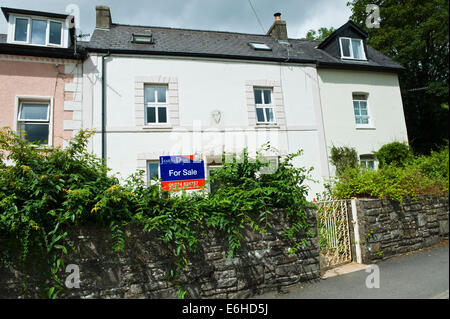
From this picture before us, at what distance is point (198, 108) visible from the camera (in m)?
9.16

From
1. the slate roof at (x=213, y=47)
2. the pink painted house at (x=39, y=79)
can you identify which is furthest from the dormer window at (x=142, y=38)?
the pink painted house at (x=39, y=79)

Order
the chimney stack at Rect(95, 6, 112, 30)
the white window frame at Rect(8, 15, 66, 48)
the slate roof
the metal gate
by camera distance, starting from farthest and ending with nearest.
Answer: the chimney stack at Rect(95, 6, 112, 30), the slate roof, the white window frame at Rect(8, 15, 66, 48), the metal gate

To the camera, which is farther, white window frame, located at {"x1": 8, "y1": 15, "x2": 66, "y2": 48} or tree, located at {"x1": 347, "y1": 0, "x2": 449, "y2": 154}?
white window frame, located at {"x1": 8, "y1": 15, "x2": 66, "y2": 48}

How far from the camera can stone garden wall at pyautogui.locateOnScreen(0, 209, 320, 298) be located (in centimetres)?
326

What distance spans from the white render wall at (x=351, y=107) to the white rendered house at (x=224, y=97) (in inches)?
1.6

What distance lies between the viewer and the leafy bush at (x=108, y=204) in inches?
119

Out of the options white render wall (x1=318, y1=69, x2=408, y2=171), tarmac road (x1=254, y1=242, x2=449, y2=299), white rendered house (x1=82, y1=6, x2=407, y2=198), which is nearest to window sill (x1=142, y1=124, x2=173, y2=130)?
white rendered house (x1=82, y1=6, x2=407, y2=198)

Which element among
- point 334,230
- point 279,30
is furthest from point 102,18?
point 334,230

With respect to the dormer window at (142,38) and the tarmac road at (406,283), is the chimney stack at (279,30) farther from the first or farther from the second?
the tarmac road at (406,283)

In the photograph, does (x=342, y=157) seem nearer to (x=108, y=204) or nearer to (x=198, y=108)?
(x=198, y=108)

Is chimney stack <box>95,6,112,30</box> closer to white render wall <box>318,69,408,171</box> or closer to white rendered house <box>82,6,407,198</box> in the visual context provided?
white rendered house <box>82,6,407,198</box>

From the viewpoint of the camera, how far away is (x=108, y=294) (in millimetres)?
3303

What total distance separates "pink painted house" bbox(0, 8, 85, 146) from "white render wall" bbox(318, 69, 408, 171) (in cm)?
911

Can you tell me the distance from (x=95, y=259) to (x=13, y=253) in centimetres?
90
